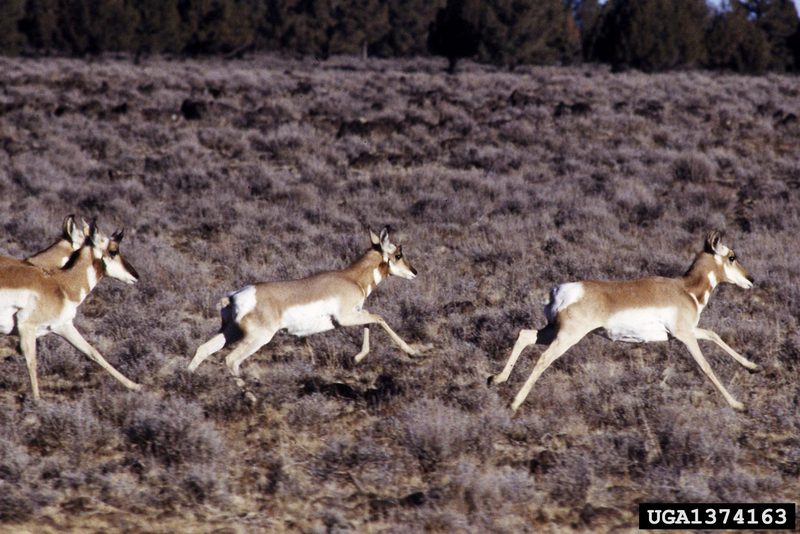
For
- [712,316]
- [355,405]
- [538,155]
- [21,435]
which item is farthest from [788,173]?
[21,435]

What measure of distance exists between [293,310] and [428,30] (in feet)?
141

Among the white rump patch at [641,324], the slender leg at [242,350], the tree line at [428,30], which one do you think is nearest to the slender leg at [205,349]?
the slender leg at [242,350]

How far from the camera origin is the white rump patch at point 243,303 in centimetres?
766

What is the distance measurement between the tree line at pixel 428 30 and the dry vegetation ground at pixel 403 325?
709 inches

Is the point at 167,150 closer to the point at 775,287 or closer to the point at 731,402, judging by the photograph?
the point at 775,287

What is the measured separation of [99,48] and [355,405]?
4600 centimetres

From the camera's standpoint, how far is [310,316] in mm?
7945

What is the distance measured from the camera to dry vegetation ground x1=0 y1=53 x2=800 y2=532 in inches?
231

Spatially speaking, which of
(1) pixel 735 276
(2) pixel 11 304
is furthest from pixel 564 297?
(2) pixel 11 304

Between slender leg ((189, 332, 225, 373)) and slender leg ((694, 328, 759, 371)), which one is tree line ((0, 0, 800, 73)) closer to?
slender leg ((694, 328, 759, 371))

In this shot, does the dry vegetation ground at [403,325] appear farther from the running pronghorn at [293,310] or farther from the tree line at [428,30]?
the tree line at [428,30]

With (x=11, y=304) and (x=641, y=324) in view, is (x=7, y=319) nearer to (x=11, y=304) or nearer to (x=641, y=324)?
(x=11, y=304)

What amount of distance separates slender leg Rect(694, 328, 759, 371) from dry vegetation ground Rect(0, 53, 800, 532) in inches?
9.0

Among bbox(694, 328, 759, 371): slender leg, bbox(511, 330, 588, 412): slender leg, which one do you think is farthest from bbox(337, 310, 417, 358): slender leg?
bbox(694, 328, 759, 371): slender leg
